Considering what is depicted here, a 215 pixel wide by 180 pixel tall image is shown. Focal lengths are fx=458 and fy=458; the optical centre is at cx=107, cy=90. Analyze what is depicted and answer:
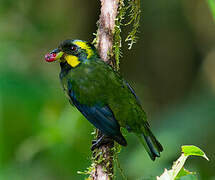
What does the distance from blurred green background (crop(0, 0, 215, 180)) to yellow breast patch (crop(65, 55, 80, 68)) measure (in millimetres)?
1520

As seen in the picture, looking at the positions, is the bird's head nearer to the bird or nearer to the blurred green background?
the bird

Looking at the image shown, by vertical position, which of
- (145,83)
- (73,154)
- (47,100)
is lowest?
(73,154)

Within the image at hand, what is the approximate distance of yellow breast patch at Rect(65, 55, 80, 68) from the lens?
337cm

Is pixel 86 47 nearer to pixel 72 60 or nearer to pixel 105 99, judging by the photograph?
pixel 72 60

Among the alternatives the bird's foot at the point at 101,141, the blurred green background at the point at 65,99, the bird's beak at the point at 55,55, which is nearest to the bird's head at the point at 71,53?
the bird's beak at the point at 55,55

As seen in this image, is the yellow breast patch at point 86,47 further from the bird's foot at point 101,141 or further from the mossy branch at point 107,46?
the bird's foot at point 101,141

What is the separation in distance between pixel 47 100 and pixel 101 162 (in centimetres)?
282

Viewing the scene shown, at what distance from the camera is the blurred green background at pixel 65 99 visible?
517 centimetres

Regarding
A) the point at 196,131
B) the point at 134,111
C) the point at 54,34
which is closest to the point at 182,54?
the point at 54,34

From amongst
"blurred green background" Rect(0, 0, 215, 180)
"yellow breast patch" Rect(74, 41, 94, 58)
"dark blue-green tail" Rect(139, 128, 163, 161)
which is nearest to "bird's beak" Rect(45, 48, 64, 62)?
"yellow breast patch" Rect(74, 41, 94, 58)

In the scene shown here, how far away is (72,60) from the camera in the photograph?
3.37 m

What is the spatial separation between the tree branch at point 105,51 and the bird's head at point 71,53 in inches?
6.2

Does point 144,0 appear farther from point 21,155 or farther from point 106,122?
point 106,122

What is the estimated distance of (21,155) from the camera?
18.4ft
